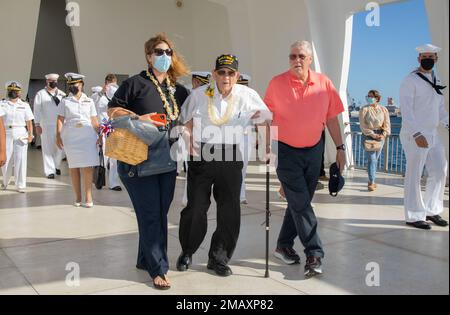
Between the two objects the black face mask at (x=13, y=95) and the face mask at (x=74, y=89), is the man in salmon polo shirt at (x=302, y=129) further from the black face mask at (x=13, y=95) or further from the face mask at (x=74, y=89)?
the black face mask at (x=13, y=95)

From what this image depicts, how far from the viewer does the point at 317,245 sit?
4172 millimetres

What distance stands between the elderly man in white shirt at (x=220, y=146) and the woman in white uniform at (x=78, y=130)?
3.27 m

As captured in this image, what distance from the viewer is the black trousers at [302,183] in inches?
163

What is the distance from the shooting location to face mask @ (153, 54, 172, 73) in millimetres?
3906

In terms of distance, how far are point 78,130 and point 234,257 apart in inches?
139

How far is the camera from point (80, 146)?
6957 millimetres

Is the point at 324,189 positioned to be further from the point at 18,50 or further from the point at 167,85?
the point at 18,50

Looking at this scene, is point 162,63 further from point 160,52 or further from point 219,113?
point 219,113

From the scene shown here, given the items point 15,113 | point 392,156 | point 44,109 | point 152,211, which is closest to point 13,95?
point 15,113

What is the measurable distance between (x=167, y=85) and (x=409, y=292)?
253cm

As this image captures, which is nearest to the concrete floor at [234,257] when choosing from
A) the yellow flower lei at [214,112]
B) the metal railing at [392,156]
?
the yellow flower lei at [214,112]

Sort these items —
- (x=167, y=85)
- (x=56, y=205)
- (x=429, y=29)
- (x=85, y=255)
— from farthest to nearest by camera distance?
(x=429, y=29) → (x=56, y=205) → (x=85, y=255) → (x=167, y=85)

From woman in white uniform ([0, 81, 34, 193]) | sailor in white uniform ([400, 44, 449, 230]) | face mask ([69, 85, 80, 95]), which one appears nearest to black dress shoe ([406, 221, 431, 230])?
sailor in white uniform ([400, 44, 449, 230])

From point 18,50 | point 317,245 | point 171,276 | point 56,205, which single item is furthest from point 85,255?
point 18,50
